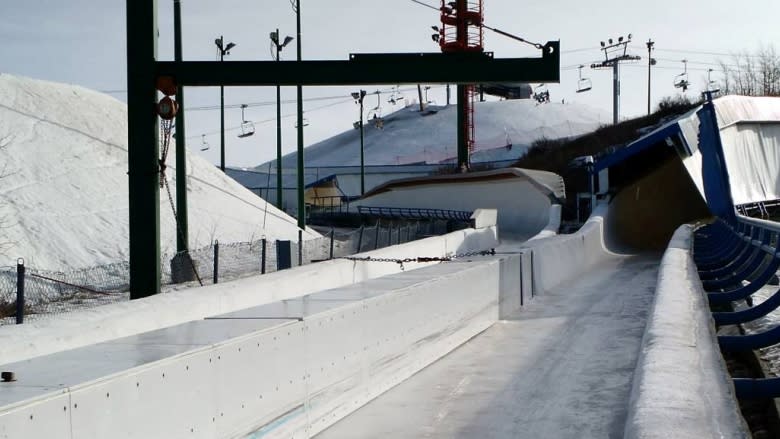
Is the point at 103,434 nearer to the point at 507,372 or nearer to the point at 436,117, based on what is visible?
the point at 507,372

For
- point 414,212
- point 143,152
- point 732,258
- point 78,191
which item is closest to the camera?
point 143,152

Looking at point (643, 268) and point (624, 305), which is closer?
point (624, 305)

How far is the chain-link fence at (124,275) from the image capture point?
58.7 ft

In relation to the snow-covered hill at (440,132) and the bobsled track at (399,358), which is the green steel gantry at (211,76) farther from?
the snow-covered hill at (440,132)

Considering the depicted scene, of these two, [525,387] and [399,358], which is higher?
[399,358]

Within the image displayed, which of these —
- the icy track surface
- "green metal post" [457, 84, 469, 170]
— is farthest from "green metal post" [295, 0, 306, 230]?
"green metal post" [457, 84, 469, 170]

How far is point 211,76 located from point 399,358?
8.01 m

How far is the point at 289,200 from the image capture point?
3826 inches

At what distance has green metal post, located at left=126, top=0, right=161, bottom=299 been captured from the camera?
48.6 ft

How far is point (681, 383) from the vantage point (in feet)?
19.4

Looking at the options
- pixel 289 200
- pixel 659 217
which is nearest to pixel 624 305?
pixel 659 217

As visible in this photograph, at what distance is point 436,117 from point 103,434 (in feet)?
532

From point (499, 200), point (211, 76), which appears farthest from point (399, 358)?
point (499, 200)

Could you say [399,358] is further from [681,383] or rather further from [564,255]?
[564,255]
